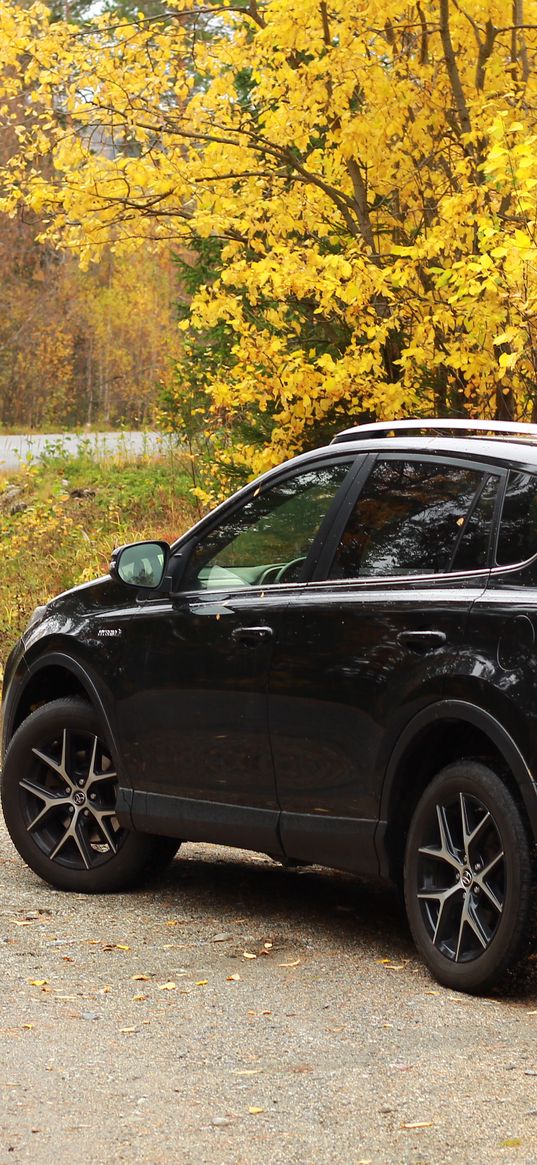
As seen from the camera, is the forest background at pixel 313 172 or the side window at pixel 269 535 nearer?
the side window at pixel 269 535

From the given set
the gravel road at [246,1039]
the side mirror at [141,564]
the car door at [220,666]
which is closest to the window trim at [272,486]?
the car door at [220,666]

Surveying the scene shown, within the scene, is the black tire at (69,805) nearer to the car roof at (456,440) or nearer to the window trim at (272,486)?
the window trim at (272,486)

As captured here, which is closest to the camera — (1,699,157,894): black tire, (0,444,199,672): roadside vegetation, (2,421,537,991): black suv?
(2,421,537,991): black suv

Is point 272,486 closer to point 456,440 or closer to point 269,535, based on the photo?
point 269,535

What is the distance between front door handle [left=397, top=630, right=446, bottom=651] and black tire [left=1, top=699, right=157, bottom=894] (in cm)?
171

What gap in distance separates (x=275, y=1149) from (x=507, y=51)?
28.3ft

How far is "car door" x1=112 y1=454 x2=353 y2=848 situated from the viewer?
19.5ft

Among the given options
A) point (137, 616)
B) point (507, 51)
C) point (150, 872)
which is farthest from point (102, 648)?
point (507, 51)

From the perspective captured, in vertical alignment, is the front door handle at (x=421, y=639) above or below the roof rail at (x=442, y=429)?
below

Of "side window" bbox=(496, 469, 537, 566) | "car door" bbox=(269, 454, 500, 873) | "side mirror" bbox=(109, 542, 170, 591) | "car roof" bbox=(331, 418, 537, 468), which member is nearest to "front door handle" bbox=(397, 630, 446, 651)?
"car door" bbox=(269, 454, 500, 873)

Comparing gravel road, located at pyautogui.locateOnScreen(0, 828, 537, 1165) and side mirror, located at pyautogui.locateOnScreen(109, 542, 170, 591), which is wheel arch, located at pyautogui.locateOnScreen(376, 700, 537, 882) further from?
side mirror, located at pyautogui.locateOnScreen(109, 542, 170, 591)

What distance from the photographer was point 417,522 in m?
5.56

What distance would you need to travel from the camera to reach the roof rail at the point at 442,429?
5.54 meters

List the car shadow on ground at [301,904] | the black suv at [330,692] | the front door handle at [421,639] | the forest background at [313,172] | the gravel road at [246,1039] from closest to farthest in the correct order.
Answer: the gravel road at [246,1039] → the black suv at [330,692] → the front door handle at [421,639] → the car shadow on ground at [301,904] → the forest background at [313,172]
